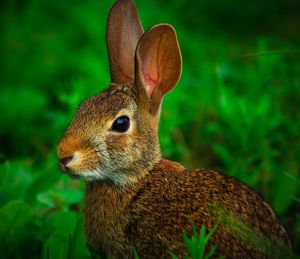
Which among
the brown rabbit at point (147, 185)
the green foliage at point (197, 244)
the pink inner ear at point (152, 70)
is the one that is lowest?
the green foliage at point (197, 244)

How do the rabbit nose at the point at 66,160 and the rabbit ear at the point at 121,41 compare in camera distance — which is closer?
the rabbit nose at the point at 66,160


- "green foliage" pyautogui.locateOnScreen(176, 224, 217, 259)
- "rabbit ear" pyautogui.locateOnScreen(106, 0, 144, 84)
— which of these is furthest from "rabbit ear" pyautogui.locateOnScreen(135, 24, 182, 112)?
"green foliage" pyautogui.locateOnScreen(176, 224, 217, 259)

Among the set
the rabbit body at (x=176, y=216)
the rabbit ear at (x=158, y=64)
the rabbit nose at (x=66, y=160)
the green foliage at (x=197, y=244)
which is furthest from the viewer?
the rabbit ear at (x=158, y=64)

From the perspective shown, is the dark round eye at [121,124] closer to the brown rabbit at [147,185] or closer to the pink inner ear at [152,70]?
the brown rabbit at [147,185]

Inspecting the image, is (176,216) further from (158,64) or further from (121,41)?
(121,41)

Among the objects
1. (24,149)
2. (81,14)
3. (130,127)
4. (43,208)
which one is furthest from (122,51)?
(81,14)

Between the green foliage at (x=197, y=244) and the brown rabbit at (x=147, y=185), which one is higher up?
the brown rabbit at (x=147, y=185)

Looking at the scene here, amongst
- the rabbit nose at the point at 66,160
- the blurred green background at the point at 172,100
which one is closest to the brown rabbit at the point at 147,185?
the rabbit nose at the point at 66,160

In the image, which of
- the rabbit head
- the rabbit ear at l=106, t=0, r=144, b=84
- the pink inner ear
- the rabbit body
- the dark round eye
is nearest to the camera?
the rabbit body

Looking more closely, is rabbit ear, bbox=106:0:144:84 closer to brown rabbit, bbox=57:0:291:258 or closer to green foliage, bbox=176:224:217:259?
brown rabbit, bbox=57:0:291:258
